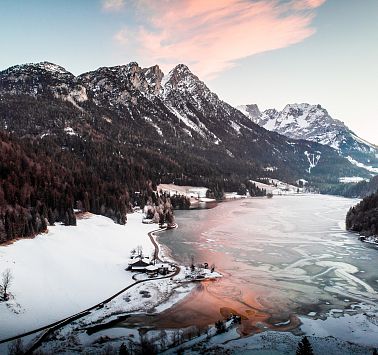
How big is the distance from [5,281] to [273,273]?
51874mm

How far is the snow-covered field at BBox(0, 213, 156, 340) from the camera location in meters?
64.8

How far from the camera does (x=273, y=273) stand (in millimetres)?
89125

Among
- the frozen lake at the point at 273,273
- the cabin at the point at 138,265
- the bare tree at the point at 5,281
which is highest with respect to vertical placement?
the bare tree at the point at 5,281

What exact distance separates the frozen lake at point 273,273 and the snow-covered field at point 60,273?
48.3 ft

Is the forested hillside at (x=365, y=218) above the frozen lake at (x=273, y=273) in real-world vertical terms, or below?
above

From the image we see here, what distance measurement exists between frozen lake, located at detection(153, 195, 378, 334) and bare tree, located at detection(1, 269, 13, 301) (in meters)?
24.9

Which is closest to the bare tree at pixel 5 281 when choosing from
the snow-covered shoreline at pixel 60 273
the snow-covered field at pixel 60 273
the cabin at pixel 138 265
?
the snow-covered shoreline at pixel 60 273

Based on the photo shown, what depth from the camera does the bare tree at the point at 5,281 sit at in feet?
221

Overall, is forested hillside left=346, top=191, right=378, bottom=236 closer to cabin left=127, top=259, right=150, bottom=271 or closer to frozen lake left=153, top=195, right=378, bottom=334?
frozen lake left=153, top=195, right=378, bottom=334

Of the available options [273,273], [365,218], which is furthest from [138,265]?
[365,218]

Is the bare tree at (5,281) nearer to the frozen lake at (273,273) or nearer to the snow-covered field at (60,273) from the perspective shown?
the snow-covered field at (60,273)

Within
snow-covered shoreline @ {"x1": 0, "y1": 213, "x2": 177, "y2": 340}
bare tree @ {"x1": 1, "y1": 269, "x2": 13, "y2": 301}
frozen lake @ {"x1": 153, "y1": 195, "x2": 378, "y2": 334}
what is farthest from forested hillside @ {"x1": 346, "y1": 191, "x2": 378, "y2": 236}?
bare tree @ {"x1": 1, "y1": 269, "x2": 13, "y2": 301}

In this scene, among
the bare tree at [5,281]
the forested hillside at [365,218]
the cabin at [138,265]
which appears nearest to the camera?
the bare tree at [5,281]

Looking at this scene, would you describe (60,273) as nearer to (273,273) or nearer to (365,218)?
(273,273)
